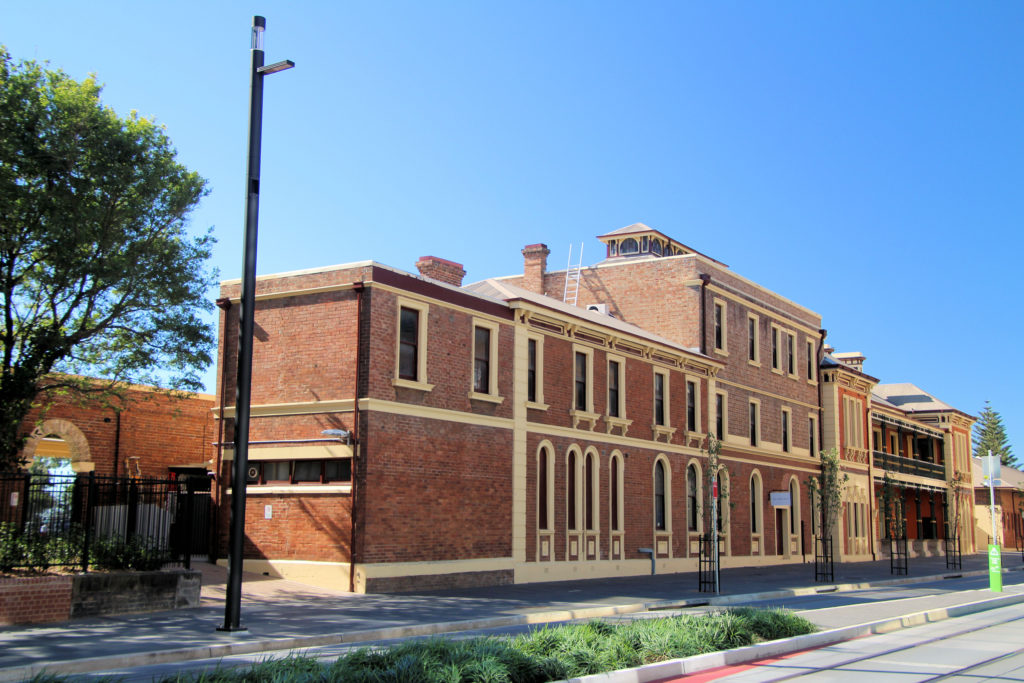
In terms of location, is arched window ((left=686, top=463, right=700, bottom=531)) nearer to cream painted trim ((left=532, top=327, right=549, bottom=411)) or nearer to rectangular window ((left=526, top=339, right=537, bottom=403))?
cream painted trim ((left=532, top=327, right=549, bottom=411))

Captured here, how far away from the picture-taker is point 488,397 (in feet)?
85.5

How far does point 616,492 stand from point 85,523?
18443mm

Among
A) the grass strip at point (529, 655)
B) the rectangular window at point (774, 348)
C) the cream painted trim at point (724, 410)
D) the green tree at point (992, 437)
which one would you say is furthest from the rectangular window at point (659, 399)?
the green tree at point (992, 437)

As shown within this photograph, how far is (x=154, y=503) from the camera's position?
1842 cm

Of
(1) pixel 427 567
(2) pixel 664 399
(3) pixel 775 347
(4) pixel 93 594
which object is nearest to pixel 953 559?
(3) pixel 775 347

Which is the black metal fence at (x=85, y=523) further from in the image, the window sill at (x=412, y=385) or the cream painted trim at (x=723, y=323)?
the cream painted trim at (x=723, y=323)

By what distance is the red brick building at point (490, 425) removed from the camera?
2269cm

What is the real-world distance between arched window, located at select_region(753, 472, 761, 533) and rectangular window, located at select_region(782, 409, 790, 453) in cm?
391

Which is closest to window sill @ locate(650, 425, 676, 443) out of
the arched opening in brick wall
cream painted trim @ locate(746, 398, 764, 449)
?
cream painted trim @ locate(746, 398, 764, 449)

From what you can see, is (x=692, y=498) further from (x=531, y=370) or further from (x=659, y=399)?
(x=531, y=370)

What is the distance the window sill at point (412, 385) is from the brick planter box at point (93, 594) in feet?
22.5

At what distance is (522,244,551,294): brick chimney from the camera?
142 feet

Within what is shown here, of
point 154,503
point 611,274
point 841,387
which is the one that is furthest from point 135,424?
point 841,387

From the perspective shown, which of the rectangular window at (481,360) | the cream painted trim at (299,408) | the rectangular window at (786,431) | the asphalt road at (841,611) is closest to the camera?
the asphalt road at (841,611)
